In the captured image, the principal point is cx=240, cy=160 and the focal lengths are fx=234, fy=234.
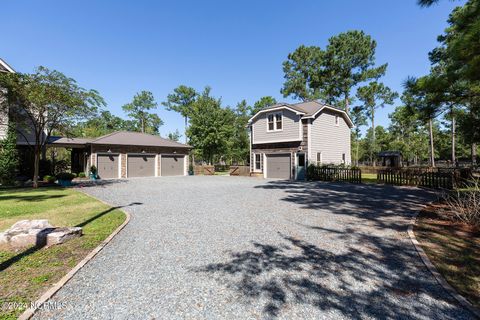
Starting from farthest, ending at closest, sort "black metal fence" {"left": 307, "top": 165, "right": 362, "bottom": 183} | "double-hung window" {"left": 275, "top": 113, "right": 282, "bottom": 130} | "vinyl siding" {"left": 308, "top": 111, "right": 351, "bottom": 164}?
"double-hung window" {"left": 275, "top": 113, "right": 282, "bottom": 130} < "vinyl siding" {"left": 308, "top": 111, "right": 351, "bottom": 164} < "black metal fence" {"left": 307, "top": 165, "right": 362, "bottom": 183}

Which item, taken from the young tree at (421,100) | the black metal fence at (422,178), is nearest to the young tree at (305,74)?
the black metal fence at (422,178)

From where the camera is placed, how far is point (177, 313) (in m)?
2.83

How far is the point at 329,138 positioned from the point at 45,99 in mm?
20701

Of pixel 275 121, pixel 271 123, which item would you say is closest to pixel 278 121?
pixel 275 121

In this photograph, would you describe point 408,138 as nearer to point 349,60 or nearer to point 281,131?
point 349,60

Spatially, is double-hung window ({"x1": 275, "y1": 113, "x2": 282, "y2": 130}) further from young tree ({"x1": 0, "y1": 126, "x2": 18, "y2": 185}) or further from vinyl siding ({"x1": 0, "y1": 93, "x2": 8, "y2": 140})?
young tree ({"x1": 0, "y1": 126, "x2": 18, "y2": 185})

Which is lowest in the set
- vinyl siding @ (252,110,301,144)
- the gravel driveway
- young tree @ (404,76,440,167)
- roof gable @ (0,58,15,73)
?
the gravel driveway

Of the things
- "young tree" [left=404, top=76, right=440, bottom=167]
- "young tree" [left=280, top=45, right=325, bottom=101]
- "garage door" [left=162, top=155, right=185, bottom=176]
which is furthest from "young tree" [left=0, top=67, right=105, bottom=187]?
"young tree" [left=280, top=45, right=325, bottom=101]

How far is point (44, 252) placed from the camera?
15.1ft

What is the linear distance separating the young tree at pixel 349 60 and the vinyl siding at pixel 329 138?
12.8 metres

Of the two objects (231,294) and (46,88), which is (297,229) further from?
(46,88)

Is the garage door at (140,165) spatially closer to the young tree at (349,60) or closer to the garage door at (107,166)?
the garage door at (107,166)

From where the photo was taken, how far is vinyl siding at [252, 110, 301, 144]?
19906 millimetres

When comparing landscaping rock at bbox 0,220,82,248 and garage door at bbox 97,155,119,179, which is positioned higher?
garage door at bbox 97,155,119,179
